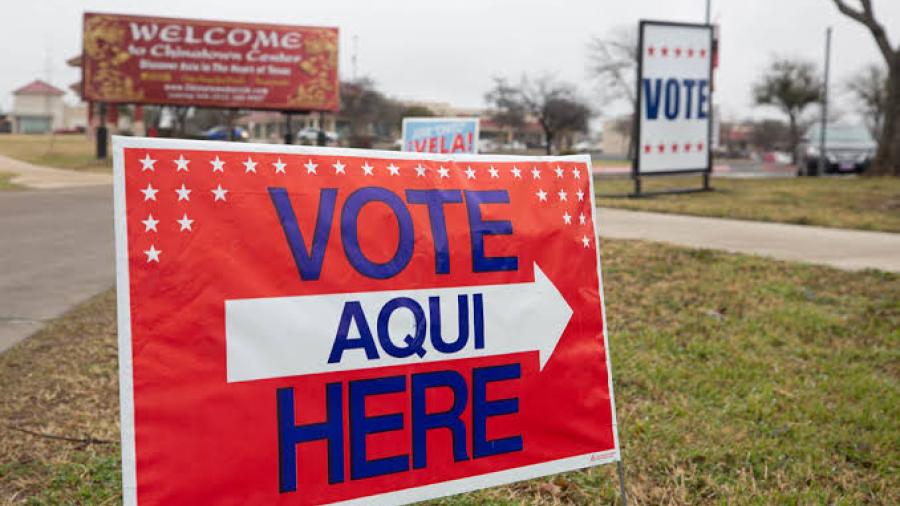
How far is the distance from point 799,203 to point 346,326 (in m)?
11.8

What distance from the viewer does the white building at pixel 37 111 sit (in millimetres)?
90375

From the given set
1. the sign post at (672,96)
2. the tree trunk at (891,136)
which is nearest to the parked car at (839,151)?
the tree trunk at (891,136)

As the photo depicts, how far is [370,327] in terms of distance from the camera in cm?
235

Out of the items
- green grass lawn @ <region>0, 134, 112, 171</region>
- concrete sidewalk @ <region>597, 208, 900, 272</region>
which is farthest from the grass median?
concrete sidewalk @ <region>597, 208, 900, 272</region>

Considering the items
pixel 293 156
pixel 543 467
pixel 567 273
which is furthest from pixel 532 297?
pixel 293 156

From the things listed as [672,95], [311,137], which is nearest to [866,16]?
[672,95]

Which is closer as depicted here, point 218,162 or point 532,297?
point 218,162

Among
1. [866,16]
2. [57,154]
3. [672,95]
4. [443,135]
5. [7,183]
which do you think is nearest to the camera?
[443,135]

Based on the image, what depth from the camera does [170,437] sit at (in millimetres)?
2094

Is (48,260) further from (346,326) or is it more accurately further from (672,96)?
(672,96)

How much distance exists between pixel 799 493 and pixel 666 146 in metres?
11.8

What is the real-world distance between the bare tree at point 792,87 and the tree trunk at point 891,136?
34.0m

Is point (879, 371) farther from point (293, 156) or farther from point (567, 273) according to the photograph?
point (293, 156)

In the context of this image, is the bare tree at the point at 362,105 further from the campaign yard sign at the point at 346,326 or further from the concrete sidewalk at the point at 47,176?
the campaign yard sign at the point at 346,326
